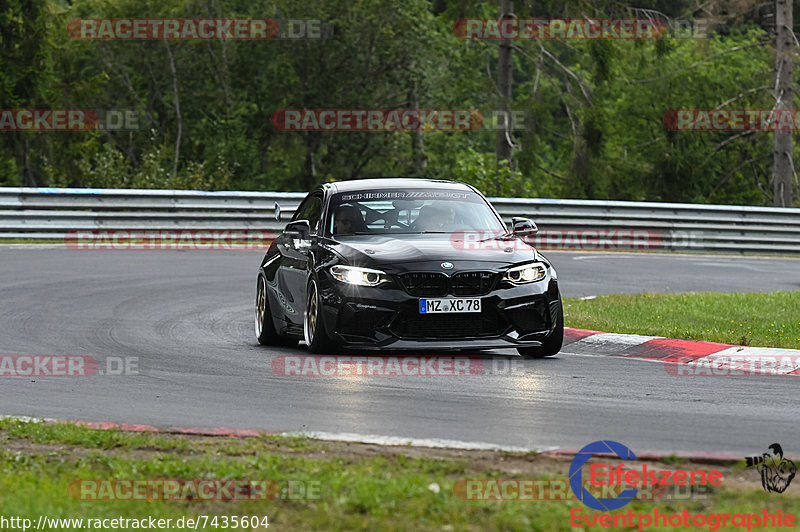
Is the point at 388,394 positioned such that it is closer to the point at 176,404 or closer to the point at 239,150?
the point at 176,404

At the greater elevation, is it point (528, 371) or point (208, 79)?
point (208, 79)

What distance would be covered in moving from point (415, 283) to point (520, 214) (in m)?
16.1

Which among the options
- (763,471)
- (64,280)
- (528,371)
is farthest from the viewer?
(64,280)

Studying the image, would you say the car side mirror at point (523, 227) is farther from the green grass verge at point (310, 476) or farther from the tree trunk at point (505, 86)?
the tree trunk at point (505, 86)

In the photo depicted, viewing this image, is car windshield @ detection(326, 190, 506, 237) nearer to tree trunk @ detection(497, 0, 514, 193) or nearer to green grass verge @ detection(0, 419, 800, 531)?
green grass verge @ detection(0, 419, 800, 531)

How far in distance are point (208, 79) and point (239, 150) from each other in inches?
144

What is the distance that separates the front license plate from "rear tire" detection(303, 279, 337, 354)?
90 centimetres

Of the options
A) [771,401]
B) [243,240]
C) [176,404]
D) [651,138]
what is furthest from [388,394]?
[651,138]

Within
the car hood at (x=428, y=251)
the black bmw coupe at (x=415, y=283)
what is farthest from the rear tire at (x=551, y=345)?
the car hood at (x=428, y=251)

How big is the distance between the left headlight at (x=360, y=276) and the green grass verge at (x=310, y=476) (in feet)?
11.5

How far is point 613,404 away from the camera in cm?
862

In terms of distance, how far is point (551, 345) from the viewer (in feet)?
37.2

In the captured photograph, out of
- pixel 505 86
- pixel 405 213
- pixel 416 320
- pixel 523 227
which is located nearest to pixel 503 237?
pixel 523 227

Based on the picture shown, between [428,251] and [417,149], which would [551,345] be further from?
[417,149]
